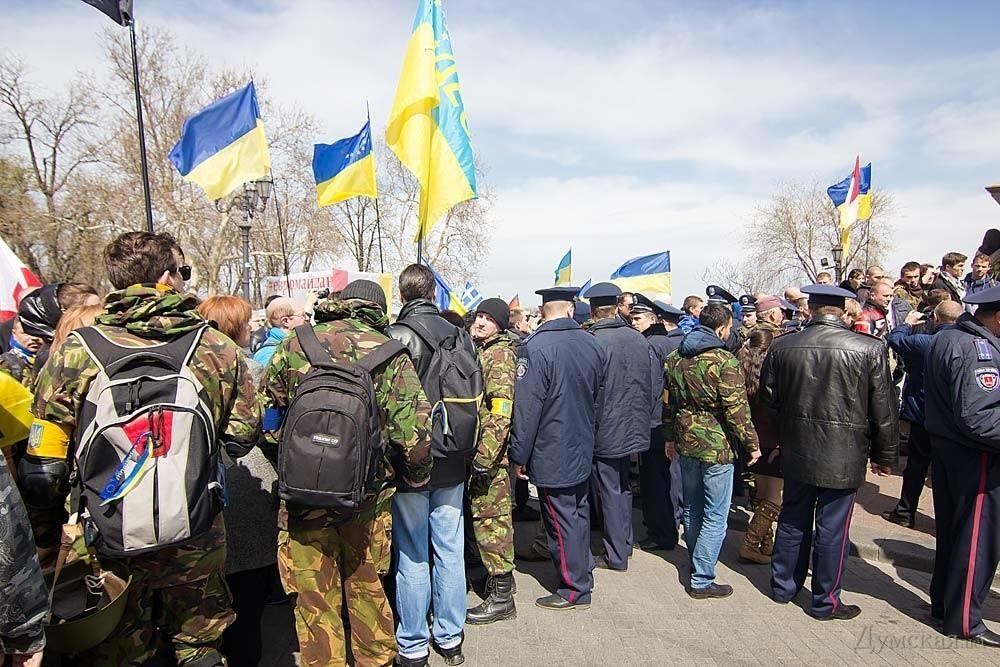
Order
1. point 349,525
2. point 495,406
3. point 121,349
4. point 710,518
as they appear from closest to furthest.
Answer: point 121,349, point 349,525, point 495,406, point 710,518

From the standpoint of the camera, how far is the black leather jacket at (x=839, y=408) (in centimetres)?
412

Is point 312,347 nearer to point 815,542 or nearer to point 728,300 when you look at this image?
point 815,542

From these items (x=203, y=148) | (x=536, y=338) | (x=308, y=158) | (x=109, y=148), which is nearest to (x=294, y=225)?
(x=308, y=158)

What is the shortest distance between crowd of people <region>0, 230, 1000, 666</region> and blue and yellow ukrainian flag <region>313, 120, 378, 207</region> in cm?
308

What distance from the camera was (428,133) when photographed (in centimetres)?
540

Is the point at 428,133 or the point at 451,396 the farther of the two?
the point at 428,133

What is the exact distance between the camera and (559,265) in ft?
39.6

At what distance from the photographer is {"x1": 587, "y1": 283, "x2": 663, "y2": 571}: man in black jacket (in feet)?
15.9

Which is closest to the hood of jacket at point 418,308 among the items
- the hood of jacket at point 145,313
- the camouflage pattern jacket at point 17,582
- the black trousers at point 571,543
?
the hood of jacket at point 145,313

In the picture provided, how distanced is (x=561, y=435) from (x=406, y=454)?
4.91 ft

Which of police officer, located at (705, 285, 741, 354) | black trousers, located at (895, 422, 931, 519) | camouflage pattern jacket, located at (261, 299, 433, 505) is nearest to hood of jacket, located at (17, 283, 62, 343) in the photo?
camouflage pattern jacket, located at (261, 299, 433, 505)

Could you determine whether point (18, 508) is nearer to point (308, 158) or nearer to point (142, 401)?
point (142, 401)

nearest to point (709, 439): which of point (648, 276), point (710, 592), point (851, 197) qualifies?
point (710, 592)

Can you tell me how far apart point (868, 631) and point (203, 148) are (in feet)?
24.9
